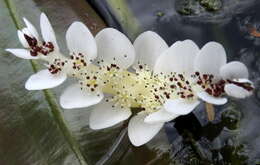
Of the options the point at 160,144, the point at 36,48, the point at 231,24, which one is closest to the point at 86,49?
the point at 36,48

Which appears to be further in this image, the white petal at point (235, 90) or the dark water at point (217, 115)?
the dark water at point (217, 115)

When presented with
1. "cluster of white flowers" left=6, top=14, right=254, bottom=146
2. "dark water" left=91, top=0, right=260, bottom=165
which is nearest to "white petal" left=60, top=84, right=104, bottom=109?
"cluster of white flowers" left=6, top=14, right=254, bottom=146

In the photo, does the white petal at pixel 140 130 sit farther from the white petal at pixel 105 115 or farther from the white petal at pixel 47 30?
the white petal at pixel 47 30

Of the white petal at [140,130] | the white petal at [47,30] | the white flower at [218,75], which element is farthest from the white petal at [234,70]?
the white petal at [47,30]

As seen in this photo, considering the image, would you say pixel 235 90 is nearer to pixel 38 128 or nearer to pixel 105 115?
pixel 105 115

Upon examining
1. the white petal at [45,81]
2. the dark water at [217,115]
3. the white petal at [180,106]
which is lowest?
the dark water at [217,115]

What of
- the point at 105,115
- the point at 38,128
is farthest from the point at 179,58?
the point at 38,128

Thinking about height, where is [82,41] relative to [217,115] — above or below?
above

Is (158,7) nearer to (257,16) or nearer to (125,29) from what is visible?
(125,29)
